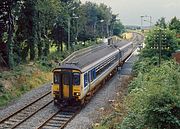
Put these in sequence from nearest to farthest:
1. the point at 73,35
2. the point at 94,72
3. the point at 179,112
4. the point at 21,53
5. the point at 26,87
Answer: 1. the point at 179,112
2. the point at 94,72
3. the point at 26,87
4. the point at 21,53
5. the point at 73,35

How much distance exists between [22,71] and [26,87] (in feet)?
11.1

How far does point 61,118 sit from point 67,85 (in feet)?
8.03

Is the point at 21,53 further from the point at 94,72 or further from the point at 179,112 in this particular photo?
the point at 179,112

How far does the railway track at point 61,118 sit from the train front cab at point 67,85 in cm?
64

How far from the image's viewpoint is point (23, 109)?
79.4 ft

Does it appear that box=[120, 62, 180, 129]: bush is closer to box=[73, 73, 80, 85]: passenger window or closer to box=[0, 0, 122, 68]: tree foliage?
box=[73, 73, 80, 85]: passenger window

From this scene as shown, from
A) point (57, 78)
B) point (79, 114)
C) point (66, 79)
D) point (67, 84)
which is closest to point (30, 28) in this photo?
point (57, 78)

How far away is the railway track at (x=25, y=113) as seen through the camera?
68.4 feet

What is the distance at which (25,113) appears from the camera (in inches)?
916

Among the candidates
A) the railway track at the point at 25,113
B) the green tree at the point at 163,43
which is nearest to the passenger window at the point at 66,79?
the railway track at the point at 25,113

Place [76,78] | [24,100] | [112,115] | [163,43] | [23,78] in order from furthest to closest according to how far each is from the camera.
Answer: [163,43] < [23,78] < [24,100] < [76,78] < [112,115]

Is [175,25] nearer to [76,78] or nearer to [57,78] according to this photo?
[76,78]

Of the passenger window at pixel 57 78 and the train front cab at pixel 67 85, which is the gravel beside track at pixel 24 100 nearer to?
the train front cab at pixel 67 85

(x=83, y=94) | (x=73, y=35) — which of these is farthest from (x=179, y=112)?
(x=73, y=35)
